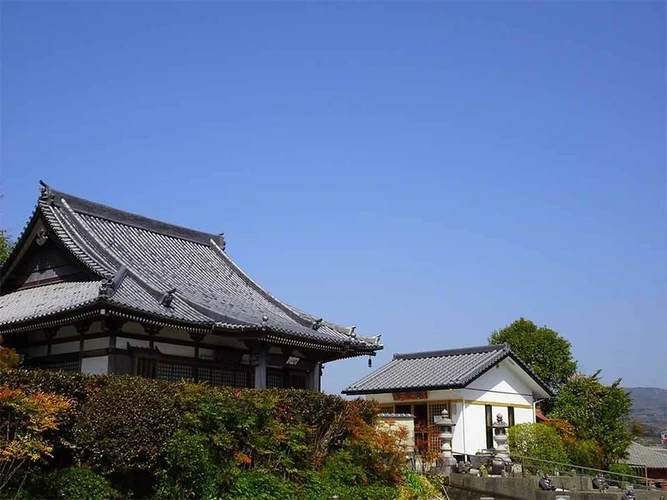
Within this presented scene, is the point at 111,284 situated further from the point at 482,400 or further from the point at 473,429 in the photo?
the point at 482,400

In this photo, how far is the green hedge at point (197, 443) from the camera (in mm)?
15523

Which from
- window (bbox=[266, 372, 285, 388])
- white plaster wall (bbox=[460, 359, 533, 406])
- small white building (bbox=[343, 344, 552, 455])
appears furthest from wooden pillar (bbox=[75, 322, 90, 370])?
white plaster wall (bbox=[460, 359, 533, 406])

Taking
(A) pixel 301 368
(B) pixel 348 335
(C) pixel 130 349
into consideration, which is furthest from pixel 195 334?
(B) pixel 348 335

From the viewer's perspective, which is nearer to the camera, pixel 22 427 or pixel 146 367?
pixel 22 427

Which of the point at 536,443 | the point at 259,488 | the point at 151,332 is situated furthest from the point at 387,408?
the point at 259,488

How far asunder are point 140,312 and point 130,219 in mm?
9413

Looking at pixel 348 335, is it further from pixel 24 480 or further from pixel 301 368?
pixel 24 480

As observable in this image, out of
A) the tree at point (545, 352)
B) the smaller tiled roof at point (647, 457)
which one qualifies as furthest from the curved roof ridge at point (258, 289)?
the smaller tiled roof at point (647, 457)

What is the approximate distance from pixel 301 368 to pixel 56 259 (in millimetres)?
8913

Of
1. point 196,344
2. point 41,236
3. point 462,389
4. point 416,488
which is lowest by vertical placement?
point 416,488

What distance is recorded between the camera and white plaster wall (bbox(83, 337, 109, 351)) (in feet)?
66.8

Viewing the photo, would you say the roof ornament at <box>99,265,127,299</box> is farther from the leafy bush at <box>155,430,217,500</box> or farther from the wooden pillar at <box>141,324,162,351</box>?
the leafy bush at <box>155,430,217,500</box>

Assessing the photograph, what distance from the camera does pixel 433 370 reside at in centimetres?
3338

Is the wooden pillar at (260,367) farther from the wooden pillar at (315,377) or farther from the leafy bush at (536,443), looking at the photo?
the leafy bush at (536,443)
